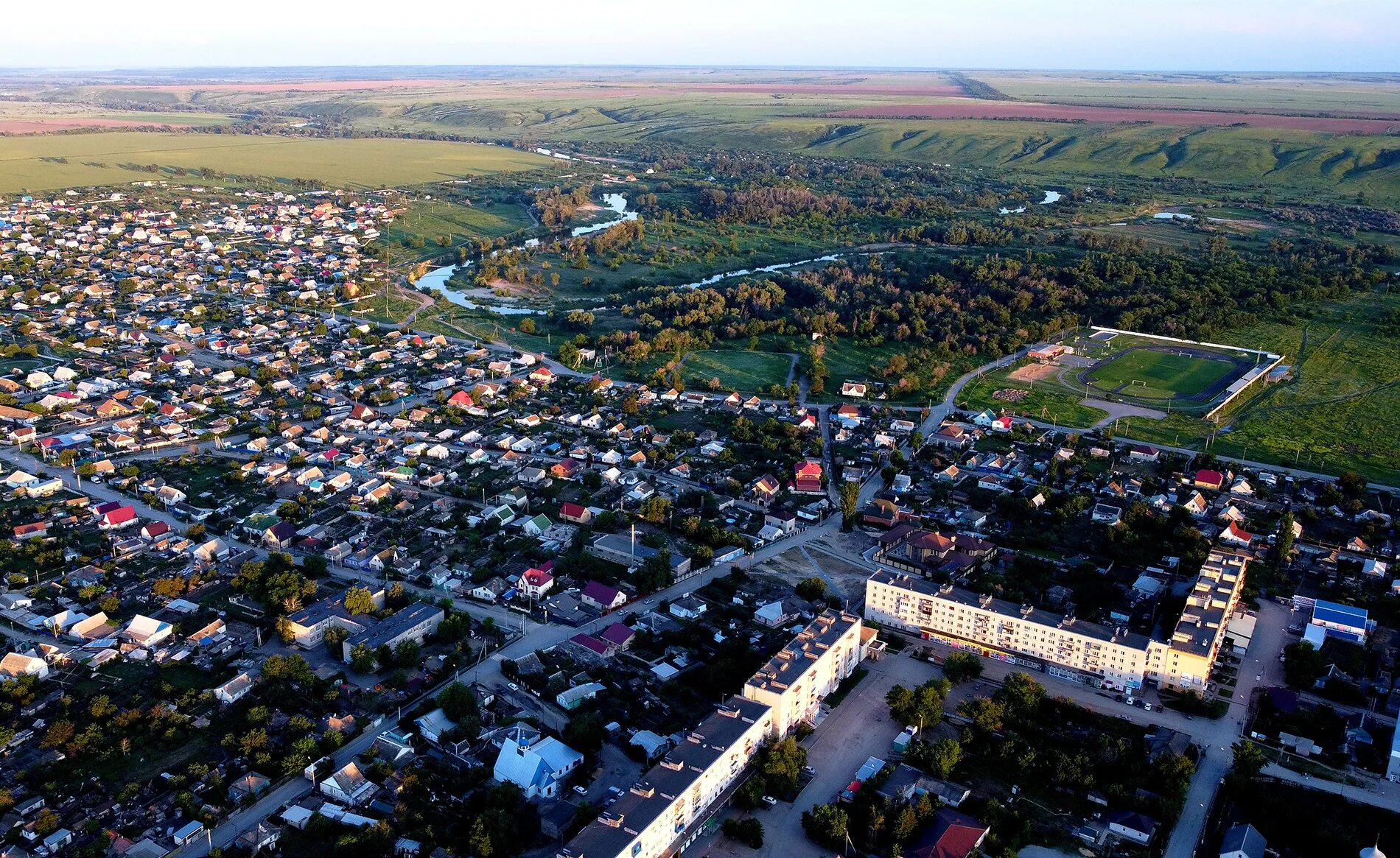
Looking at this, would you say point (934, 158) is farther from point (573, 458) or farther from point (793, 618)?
point (793, 618)

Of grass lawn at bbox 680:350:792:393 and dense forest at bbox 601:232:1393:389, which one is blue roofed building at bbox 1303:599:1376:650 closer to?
dense forest at bbox 601:232:1393:389

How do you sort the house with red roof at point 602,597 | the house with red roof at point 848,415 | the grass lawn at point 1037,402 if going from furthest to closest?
the grass lawn at point 1037,402
the house with red roof at point 848,415
the house with red roof at point 602,597

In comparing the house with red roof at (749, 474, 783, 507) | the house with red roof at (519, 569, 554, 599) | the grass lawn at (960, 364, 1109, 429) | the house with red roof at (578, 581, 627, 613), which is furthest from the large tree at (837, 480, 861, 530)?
the grass lawn at (960, 364, 1109, 429)

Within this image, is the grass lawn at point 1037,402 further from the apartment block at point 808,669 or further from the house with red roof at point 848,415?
the apartment block at point 808,669

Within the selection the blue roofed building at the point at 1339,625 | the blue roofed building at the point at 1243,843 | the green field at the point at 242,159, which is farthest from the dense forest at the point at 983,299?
the green field at the point at 242,159

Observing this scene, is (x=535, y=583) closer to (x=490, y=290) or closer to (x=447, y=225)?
(x=490, y=290)

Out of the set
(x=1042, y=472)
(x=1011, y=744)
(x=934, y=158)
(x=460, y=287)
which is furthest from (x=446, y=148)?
(x=1011, y=744)

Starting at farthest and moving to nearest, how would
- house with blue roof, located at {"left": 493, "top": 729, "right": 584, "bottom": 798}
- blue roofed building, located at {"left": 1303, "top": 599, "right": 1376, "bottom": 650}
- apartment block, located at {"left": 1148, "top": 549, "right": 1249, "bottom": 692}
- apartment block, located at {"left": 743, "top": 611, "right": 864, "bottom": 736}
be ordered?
blue roofed building, located at {"left": 1303, "top": 599, "right": 1376, "bottom": 650} → apartment block, located at {"left": 1148, "top": 549, "right": 1249, "bottom": 692} → apartment block, located at {"left": 743, "top": 611, "right": 864, "bottom": 736} → house with blue roof, located at {"left": 493, "top": 729, "right": 584, "bottom": 798}

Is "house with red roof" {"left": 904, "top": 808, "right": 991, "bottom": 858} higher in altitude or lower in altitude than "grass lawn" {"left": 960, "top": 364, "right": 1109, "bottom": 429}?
higher
